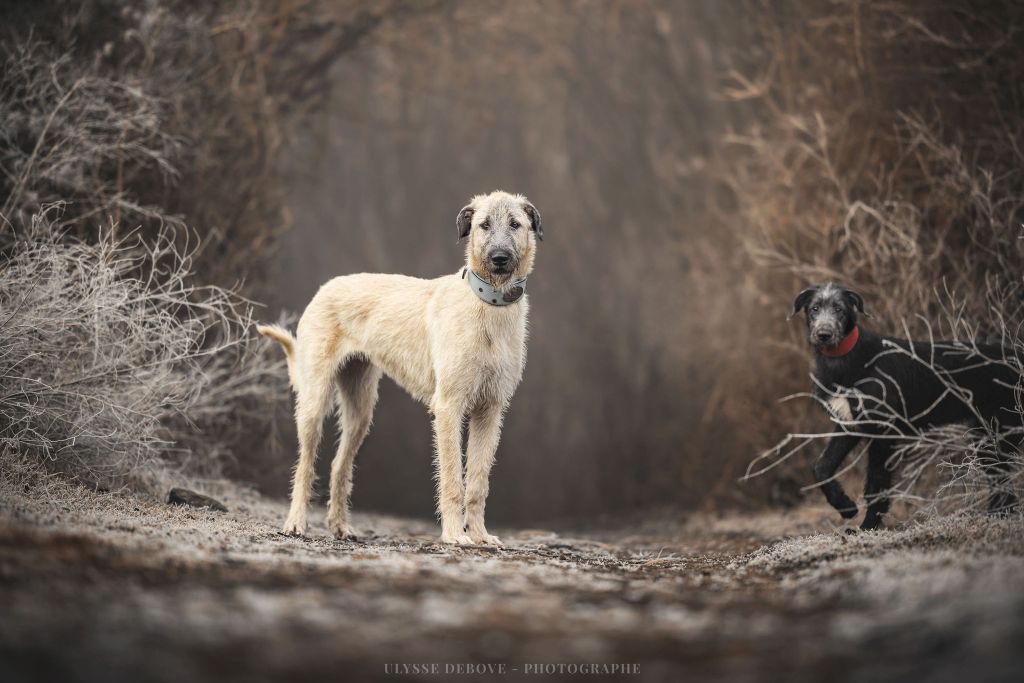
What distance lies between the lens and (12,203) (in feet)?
24.4

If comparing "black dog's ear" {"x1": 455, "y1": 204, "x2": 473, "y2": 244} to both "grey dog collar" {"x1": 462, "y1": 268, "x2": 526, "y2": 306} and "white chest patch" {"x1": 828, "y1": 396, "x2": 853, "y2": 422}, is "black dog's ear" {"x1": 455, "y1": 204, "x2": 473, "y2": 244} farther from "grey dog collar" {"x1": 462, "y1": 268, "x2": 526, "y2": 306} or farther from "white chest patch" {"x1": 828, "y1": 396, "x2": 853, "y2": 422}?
"white chest patch" {"x1": 828, "y1": 396, "x2": 853, "y2": 422}

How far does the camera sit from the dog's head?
5.71 meters

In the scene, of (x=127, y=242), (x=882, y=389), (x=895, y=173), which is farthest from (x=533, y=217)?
(x=127, y=242)

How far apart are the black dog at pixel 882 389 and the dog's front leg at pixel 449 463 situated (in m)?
2.21

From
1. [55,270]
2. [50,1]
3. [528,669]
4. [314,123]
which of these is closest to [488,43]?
[314,123]

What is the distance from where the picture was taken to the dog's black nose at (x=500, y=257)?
5645 millimetres

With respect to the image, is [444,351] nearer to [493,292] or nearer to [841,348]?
[493,292]

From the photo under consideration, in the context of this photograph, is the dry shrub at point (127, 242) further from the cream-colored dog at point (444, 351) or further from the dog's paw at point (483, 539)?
the dog's paw at point (483, 539)

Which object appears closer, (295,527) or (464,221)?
(464,221)

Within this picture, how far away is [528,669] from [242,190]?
758 centimetres

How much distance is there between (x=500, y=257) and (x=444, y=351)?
73cm

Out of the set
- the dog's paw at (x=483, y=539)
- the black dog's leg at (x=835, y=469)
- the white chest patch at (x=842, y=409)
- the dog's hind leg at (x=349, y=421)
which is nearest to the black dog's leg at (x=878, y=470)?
the black dog's leg at (x=835, y=469)

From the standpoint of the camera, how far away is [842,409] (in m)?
5.90

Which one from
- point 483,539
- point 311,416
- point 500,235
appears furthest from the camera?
point 311,416
